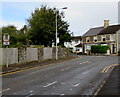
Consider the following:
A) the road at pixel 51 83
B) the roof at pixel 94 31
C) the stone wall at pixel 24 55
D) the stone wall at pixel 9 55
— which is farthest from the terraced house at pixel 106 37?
the road at pixel 51 83

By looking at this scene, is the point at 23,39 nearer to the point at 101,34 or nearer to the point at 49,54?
the point at 49,54

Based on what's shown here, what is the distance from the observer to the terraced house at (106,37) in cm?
5712

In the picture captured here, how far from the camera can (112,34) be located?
5769 centimetres

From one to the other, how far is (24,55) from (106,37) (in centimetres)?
4051

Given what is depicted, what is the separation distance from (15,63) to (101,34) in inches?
1722

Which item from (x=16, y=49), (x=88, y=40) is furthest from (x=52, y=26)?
(x=88, y=40)

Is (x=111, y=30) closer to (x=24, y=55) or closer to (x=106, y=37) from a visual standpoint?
(x=106, y=37)

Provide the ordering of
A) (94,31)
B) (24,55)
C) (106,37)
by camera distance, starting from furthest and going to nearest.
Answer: (94,31) → (106,37) → (24,55)

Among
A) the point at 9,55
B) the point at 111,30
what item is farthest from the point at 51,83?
the point at 111,30

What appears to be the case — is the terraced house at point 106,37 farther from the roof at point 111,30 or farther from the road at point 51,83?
the road at point 51,83

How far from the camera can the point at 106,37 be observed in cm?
5934

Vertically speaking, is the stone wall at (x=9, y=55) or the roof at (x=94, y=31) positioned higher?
the roof at (x=94, y=31)

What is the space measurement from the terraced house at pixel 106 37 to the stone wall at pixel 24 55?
98.9ft

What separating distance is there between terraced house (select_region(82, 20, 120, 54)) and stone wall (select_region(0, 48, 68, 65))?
98.9ft
